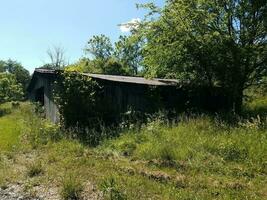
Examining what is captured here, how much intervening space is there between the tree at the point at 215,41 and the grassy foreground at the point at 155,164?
4326mm

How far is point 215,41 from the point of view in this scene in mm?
18625

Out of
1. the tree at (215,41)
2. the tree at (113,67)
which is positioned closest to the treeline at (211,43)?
the tree at (215,41)

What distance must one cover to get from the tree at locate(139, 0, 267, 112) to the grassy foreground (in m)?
4.33

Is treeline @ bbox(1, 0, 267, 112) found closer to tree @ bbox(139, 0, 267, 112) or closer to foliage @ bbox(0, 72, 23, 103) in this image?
tree @ bbox(139, 0, 267, 112)

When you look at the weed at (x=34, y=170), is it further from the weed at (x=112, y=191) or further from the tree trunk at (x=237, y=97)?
the tree trunk at (x=237, y=97)

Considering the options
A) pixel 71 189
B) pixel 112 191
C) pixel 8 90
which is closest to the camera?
pixel 112 191

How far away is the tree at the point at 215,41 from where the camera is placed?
18469mm

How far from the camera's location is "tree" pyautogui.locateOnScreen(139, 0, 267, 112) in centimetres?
1847

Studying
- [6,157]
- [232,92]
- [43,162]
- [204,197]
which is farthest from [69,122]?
[204,197]

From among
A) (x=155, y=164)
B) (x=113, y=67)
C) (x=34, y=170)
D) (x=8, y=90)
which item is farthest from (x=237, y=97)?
(x=8, y=90)

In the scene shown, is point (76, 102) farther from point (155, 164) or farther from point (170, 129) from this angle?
point (155, 164)

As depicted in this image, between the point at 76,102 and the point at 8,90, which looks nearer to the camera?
the point at 76,102

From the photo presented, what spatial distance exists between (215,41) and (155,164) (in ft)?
29.4

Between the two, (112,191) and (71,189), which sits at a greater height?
(112,191)
